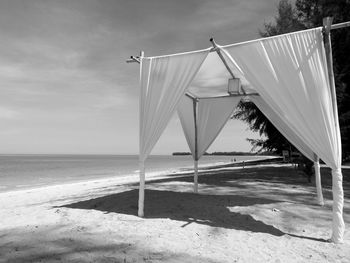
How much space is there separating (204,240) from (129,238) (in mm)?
980

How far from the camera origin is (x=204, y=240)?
396 centimetres

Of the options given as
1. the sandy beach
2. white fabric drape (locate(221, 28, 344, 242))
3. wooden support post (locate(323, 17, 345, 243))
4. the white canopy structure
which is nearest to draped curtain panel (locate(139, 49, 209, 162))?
the white canopy structure

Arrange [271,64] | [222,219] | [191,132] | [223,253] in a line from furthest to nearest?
[191,132]
[222,219]
[271,64]
[223,253]

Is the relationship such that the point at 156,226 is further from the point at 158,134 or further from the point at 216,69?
the point at 216,69

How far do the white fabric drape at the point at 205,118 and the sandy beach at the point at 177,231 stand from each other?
1.46m

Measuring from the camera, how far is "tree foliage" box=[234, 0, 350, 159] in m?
10.8

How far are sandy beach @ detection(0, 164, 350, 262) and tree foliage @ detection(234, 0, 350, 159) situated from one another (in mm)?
6114

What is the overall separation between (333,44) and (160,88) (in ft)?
31.1

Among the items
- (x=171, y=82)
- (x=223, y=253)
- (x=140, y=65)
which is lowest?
(x=223, y=253)

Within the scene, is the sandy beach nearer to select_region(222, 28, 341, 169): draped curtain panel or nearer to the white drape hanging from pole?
the white drape hanging from pole

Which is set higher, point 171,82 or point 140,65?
point 140,65

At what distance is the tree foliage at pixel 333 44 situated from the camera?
10.8 metres

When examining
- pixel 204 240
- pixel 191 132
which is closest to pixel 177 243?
pixel 204 240

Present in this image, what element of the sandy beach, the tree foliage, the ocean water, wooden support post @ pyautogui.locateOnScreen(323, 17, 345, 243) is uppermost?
the tree foliage
